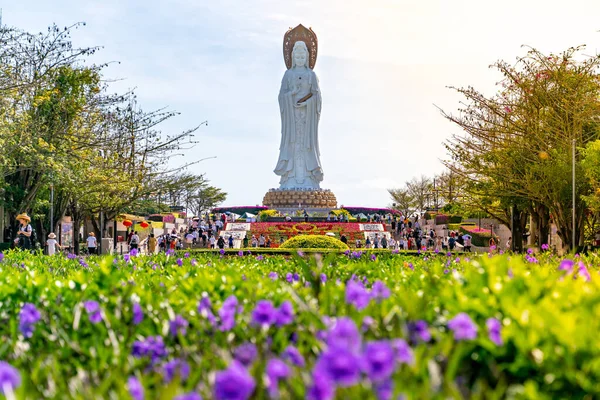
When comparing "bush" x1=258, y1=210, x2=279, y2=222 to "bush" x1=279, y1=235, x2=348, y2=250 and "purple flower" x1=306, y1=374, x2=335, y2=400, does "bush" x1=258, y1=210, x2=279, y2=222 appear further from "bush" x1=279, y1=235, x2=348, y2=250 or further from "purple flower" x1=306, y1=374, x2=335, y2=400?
"purple flower" x1=306, y1=374, x2=335, y2=400

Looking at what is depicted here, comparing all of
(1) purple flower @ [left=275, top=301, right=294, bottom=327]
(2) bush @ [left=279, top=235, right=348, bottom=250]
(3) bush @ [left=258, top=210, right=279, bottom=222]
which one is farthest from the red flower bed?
(1) purple flower @ [left=275, top=301, right=294, bottom=327]

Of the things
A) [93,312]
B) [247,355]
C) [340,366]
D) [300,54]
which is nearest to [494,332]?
[247,355]

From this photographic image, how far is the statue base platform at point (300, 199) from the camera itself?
2077 inches

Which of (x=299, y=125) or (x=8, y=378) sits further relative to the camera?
(x=299, y=125)

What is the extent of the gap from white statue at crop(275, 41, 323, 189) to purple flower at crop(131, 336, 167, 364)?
4754 cm

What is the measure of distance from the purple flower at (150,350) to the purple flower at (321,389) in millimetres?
1831

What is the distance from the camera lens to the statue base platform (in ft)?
173

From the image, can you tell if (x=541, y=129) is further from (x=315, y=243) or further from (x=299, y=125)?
(x=299, y=125)

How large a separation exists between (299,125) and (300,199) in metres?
4.93

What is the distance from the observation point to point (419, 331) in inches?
155

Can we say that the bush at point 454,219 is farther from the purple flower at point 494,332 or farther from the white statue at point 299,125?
the purple flower at point 494,332

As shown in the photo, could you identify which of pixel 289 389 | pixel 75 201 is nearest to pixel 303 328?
pixel 289 389

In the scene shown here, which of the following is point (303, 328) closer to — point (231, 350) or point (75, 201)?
point (231, 350)

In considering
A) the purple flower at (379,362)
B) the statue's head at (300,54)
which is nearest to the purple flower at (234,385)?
the purple flower at (379,362)
